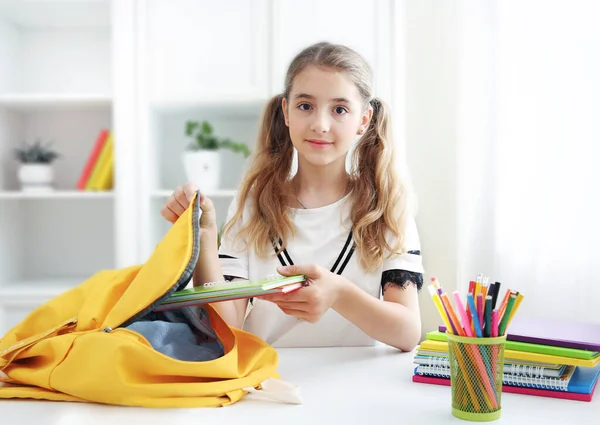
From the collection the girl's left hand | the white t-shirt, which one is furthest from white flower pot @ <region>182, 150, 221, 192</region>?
the girl's left hand

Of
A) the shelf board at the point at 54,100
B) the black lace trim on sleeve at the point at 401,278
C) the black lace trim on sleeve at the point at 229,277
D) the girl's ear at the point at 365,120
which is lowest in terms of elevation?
the black lace trim on sleeve at the point at 229,277

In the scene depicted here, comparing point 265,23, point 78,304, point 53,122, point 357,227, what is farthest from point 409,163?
point 78,304

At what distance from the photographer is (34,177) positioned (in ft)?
8.89

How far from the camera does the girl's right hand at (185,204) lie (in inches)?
45.9

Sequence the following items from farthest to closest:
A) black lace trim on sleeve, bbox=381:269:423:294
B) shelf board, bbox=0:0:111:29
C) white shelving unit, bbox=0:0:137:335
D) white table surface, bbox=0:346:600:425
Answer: white shelving unit, bbox=0:0:137:335, shelf board, bbox=0:0:111:29, black lace trim on sleeve, bbox=381:269:423:294, white table surface, bbox=0:346:600:425

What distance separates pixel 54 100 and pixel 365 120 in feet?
5.09

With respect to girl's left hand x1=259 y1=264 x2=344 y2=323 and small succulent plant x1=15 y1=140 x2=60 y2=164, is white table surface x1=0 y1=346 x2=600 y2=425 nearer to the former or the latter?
girl's left hand x1=259 y1=264 x2=344 y2=323

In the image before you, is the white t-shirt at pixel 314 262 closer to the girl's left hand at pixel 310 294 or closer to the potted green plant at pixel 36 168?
the girl's left hand at pixel 310 294

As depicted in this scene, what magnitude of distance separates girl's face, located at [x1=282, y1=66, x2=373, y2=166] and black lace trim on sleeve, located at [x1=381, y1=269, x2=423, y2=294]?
0.28 m

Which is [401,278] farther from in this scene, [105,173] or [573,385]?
[105,173]

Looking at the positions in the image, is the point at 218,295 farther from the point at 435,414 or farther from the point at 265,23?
the point at 265,23

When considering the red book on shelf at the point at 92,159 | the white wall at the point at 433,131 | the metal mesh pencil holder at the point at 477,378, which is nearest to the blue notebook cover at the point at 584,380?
the metal mesh pencil holder at the point at 477,378

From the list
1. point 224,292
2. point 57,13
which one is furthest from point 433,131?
point 224,292

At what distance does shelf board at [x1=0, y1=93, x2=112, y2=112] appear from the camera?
2.59 metres
